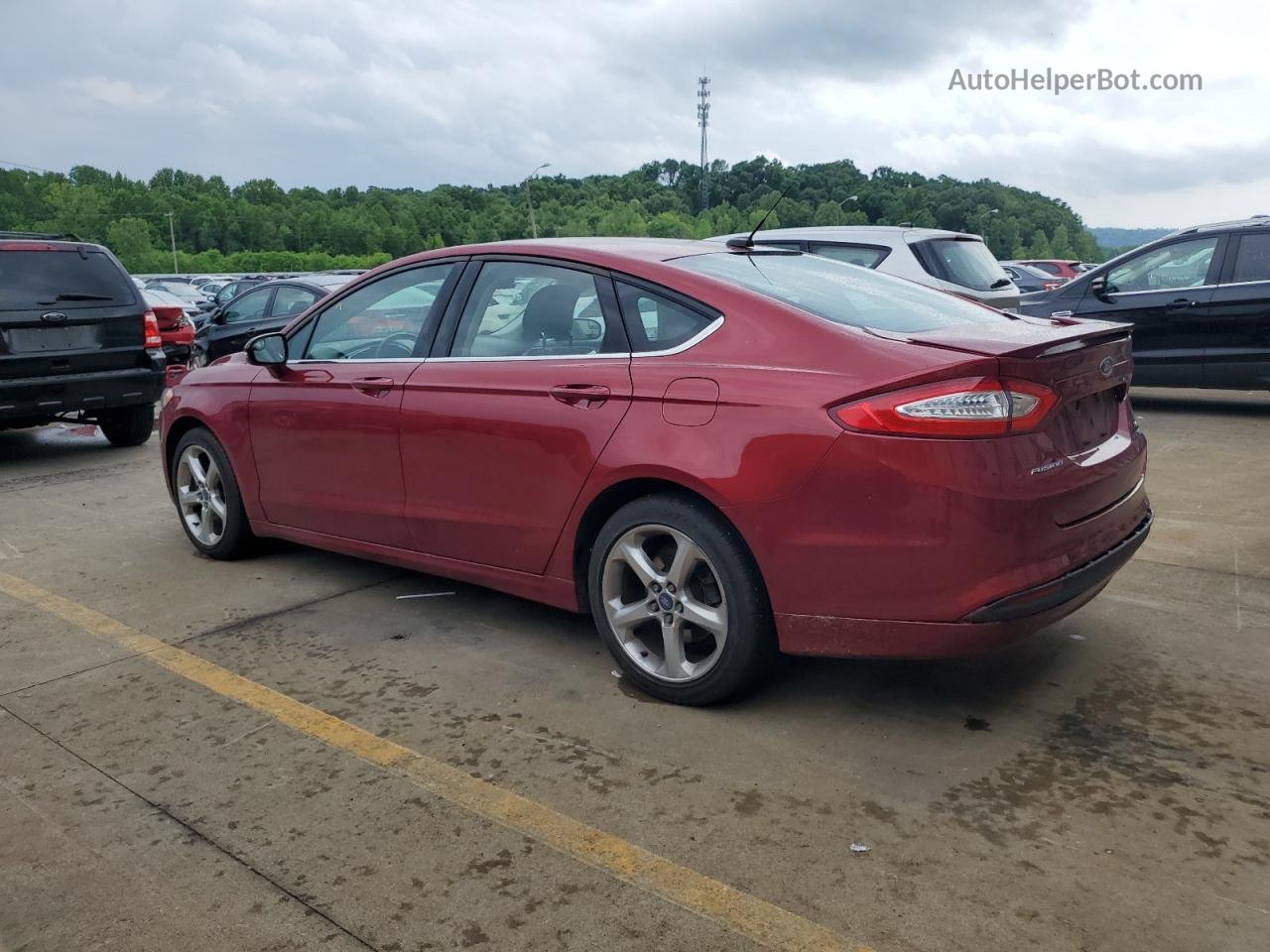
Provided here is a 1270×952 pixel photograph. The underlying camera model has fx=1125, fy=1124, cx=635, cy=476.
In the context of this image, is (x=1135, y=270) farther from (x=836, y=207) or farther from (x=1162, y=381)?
(x=836, y=207)

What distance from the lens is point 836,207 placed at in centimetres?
2264

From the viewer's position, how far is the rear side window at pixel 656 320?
371 centimetres

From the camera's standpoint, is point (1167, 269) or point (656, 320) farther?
point (1167, 269)

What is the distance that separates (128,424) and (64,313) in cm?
138

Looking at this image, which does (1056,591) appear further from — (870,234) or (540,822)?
(870,234)

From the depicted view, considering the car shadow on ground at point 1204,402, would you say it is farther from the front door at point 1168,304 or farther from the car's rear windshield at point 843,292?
the car's rear windshield at point 843,292

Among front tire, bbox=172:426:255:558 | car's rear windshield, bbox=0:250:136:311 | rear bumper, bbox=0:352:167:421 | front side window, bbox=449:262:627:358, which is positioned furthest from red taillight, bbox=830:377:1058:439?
car's rear windshield, bbox=0:250:136:311

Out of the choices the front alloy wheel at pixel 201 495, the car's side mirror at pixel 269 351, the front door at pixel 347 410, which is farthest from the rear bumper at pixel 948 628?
the front alloy wheel at pixel 201 495

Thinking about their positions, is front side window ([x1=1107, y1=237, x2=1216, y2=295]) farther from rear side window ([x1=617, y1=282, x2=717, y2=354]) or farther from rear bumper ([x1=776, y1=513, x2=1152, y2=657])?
rear side window ([x1=617, y1=282, x2=717, y2=354])

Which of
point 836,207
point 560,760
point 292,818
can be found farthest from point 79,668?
point 836,207

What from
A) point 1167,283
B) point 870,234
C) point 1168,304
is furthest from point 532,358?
point 1167,283

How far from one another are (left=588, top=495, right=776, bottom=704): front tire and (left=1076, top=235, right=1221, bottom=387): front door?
23.6ft

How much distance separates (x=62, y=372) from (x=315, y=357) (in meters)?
4.35

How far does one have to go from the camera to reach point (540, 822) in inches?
116
